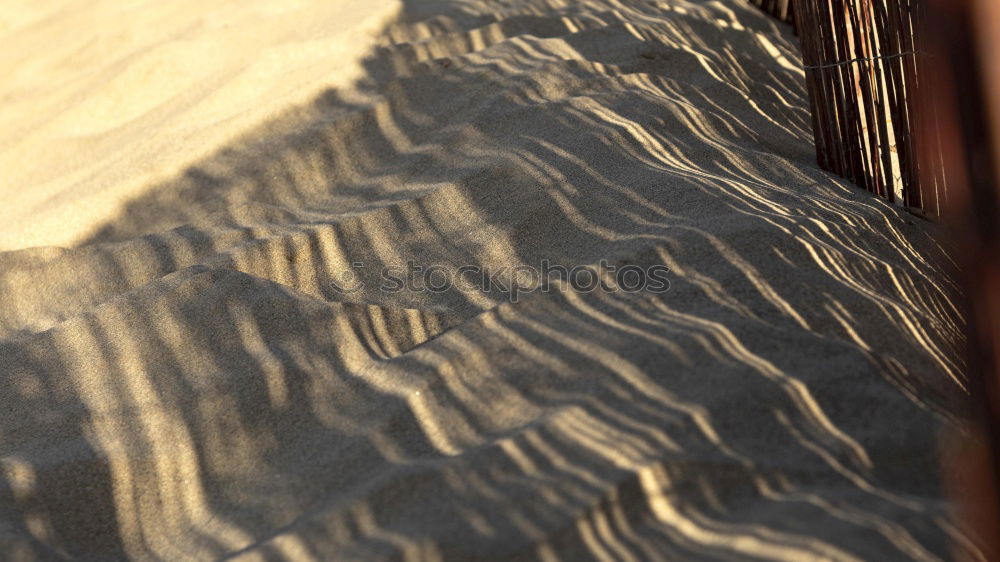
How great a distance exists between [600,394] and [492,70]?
1.28 meters

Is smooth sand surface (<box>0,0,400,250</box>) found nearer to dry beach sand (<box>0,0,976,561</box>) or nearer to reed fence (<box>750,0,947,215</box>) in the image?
dry beach sand (<box>0,0,976,561</box>)

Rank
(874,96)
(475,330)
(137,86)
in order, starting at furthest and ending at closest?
(137,86), (874,96), (475,330)

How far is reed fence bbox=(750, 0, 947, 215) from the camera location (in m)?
1.77

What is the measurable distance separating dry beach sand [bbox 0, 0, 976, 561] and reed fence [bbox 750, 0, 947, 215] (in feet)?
0.22

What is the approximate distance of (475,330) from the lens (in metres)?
1.62

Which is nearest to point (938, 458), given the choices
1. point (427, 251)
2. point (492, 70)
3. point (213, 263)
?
point (427, 251)

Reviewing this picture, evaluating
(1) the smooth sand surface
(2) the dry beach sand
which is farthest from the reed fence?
(1) the smooth sand surface

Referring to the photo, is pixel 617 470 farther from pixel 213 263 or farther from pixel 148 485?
pixel 213 263

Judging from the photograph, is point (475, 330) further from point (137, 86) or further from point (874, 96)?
point (137, 86)

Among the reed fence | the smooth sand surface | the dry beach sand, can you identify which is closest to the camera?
the dry beach sand

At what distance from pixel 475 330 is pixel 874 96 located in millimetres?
976

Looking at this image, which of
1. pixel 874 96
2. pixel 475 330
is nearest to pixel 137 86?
pixel 475 330

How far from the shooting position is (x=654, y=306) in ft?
5.24

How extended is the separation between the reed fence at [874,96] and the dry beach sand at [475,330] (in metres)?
0.07
